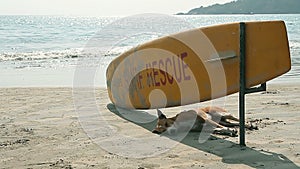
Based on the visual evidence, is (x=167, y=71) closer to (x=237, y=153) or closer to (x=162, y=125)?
(x=162, y=125)

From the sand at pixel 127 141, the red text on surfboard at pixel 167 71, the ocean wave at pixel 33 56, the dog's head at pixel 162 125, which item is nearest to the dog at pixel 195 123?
the dog's head at pixel 162 125

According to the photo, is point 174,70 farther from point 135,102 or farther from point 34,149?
point 34,149

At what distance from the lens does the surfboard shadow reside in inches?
140

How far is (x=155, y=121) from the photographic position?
17.7ft

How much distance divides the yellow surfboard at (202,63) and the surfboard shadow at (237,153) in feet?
1.95

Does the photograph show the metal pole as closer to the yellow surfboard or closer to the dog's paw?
the yellow surfboard

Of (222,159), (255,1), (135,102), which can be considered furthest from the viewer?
(255,1)

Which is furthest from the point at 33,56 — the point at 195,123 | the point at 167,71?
the point at 195,123

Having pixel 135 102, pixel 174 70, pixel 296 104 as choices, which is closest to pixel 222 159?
pixel 174 70

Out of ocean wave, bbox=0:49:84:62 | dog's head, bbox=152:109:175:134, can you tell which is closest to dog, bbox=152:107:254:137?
dog's head, bbox=152:109:175:134

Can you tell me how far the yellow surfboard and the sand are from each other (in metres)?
0.44

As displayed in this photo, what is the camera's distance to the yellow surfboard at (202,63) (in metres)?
4.27

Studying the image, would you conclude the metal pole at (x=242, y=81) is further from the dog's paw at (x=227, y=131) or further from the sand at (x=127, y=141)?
the dog's paw at (x=227, y=131)

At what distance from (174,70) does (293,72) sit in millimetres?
6882
